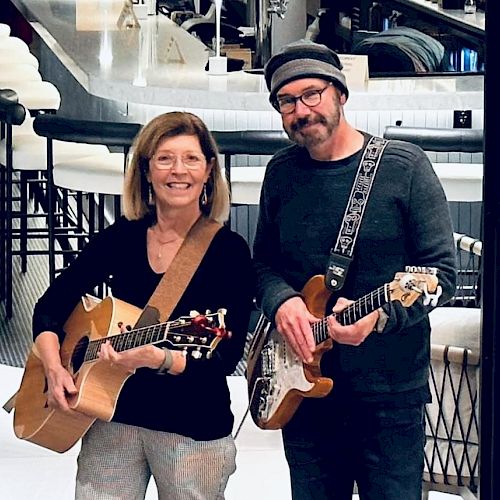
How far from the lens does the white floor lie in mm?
3914

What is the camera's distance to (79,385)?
2.53m

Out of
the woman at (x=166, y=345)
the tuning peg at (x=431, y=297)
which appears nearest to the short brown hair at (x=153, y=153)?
the woman at (x=166, y=345)

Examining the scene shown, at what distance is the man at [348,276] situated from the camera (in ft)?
7.68

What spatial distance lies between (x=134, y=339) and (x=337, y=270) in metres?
0.40

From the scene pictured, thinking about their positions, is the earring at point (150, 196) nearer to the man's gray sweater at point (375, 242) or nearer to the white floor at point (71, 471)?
the man's gray sweater at point (375, 242)

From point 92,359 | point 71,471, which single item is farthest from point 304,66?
point 71,471

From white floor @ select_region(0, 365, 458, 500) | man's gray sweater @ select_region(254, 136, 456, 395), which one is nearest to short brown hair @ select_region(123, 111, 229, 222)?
man's gray sweater @ select_region(254, 136, 456, 395)

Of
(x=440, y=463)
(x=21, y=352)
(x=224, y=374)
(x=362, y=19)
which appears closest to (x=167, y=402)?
(x=224, y=374)

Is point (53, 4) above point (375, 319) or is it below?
above

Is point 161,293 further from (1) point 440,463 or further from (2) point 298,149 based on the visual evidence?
(1) point 440,463

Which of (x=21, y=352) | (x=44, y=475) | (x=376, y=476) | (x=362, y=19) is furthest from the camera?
(x=362, y=19)

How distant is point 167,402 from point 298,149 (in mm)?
529

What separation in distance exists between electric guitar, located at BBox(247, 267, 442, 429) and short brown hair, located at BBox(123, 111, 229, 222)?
24cm

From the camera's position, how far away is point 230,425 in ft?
8.13
